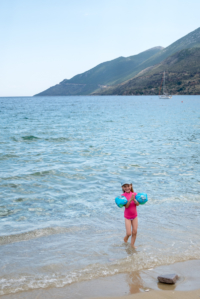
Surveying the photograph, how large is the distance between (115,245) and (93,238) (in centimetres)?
63

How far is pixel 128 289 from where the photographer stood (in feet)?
16.6

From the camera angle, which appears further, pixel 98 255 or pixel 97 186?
pixel 97 186

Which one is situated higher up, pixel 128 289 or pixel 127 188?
pixel 127 188

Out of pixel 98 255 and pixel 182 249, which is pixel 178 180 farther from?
pixel 98 255

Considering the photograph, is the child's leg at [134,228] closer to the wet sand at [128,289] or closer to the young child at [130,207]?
the young child at [130,207]

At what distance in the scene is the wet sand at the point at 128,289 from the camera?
4.84 metres

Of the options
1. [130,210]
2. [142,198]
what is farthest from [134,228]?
[142,198]

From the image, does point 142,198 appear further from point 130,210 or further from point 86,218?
point 86,218

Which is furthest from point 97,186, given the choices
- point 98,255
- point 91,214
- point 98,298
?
point 98,298

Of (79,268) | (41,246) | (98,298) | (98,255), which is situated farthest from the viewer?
(41,246)

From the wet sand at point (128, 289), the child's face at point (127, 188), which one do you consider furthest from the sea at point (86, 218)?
the child's face at point (127, 188)

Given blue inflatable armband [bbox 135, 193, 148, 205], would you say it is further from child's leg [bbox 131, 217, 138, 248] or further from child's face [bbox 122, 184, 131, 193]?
child's leg [bbox 131, 217, 138, 248]

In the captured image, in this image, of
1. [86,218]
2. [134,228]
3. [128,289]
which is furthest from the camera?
[86,218]

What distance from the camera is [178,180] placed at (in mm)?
12609
